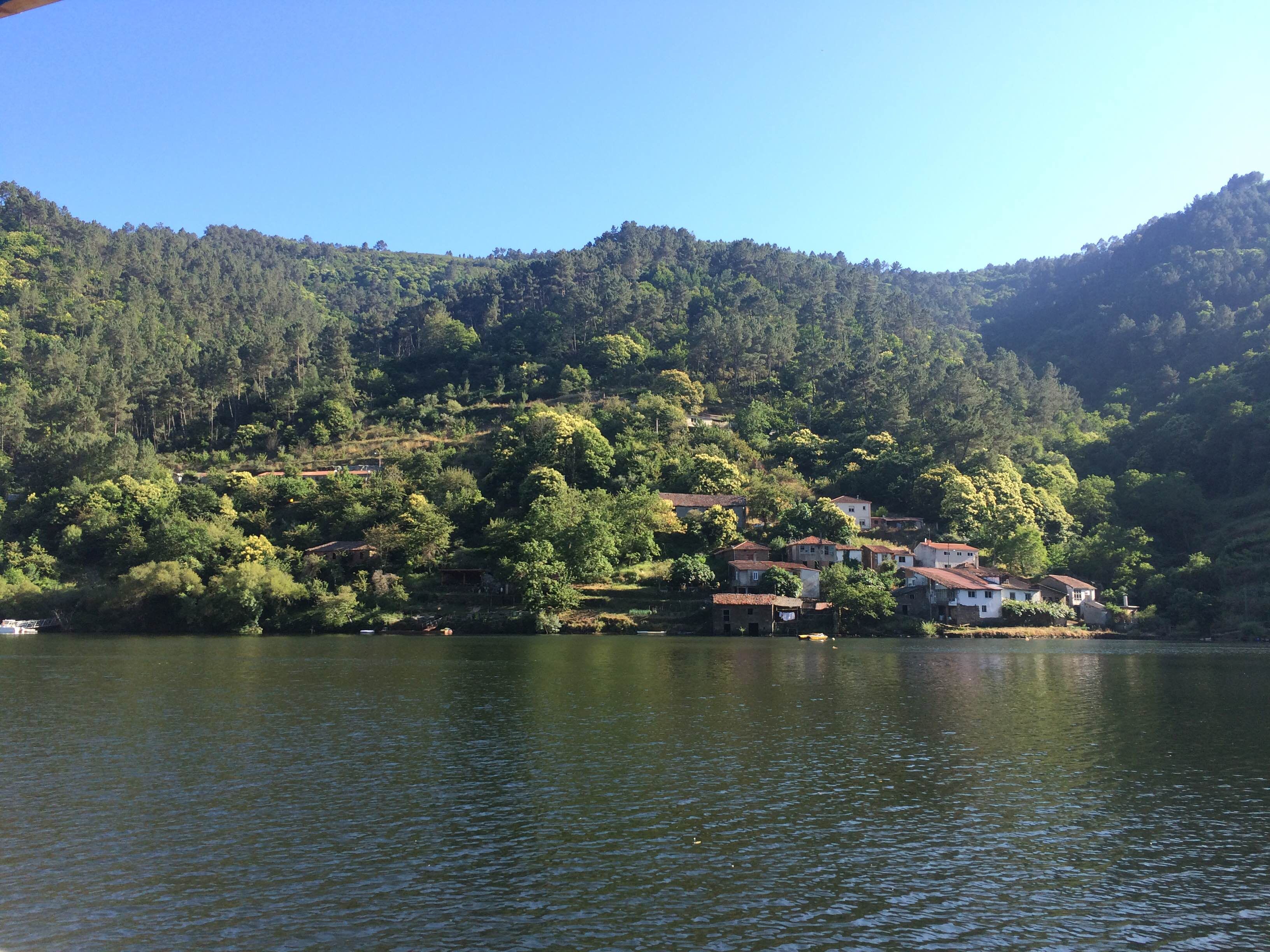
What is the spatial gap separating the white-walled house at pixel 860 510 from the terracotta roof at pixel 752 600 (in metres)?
19.1

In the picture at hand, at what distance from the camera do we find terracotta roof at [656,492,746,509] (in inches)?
3472

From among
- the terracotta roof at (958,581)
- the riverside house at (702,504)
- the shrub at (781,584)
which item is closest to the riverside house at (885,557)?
the terracotta roof at (958,581)

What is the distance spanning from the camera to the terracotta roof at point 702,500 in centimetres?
8819

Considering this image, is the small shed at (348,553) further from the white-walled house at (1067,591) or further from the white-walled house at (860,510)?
the white-walled house at (1067,591)

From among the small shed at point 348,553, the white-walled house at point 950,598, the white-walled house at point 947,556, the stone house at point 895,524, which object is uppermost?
the stone house at point 895,524

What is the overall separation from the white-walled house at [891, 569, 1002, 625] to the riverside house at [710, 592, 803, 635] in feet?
31.3

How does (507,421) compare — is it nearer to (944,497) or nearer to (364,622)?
(364,622)

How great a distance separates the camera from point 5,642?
6388cm

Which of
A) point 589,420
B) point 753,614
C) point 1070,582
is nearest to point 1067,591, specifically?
point 1070,582

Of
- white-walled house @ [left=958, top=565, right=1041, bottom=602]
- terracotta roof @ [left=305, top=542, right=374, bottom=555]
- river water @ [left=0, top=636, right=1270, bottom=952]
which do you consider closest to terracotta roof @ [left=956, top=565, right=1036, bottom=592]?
white-walled house @ [left=958, top=565, right=1041, bottom=602]

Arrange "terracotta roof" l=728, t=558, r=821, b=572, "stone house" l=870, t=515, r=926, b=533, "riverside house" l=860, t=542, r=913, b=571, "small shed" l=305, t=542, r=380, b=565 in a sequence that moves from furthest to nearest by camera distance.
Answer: "stone house" l=870, t=515, r=926, b=533
"riverside house" l=860, t=542, r=913, b=571
"small shed" l=305, t=542, r=380, b=565
"terracotta roof" l=728, t=558, r=821, b=572

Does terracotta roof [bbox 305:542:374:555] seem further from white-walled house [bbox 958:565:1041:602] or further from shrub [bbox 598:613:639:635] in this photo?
white-walled house [bbox 958:565:1041:602]

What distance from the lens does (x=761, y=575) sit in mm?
75875

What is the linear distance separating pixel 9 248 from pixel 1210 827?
18358cm
